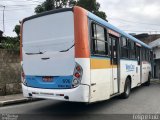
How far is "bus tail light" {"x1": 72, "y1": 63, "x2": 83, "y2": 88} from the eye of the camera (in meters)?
7.07

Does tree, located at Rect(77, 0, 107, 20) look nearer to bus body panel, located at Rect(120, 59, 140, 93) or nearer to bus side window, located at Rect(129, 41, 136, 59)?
bus body panel, located at Rect(120, 59, 140, 93)

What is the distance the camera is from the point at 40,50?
7863mm

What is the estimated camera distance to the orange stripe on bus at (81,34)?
7.09m

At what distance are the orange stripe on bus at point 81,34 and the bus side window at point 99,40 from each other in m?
0.43

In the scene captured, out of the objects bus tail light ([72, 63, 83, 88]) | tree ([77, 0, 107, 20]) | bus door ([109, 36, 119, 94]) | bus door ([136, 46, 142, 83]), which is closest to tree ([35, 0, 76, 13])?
tree ([77, 0, 107, 20])

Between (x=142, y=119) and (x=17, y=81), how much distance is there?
7107 millimetres

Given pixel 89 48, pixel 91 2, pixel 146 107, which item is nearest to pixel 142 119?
pixel 146 107

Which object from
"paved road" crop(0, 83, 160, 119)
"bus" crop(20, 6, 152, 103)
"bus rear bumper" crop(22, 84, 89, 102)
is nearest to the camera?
"bus rear bumper" crop(22, 84, 89, 102)

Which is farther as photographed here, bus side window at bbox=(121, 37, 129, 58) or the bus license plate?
bus side window at bbox=(121, 37, 129, 58)

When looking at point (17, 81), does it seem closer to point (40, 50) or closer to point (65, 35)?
point (40, 50)

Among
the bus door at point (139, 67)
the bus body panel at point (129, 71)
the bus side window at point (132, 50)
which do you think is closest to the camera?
the bus body panel at point (129, 71)

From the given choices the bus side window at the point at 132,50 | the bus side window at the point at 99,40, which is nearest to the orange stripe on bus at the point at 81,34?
the bus side window at the point at 99,40

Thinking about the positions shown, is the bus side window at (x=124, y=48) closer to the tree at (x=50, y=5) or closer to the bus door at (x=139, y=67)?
the bus door at (x=139, y=67)

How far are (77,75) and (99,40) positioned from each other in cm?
156
